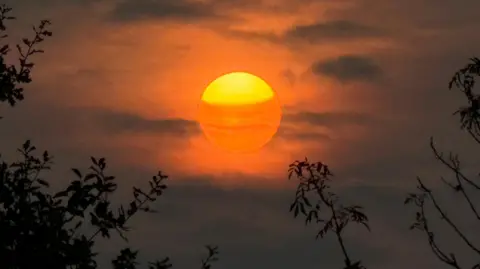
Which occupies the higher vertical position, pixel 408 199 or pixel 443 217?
pixel 408 199

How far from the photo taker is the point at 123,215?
11258 mm

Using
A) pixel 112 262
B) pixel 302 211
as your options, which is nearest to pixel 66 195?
pixel 112 262

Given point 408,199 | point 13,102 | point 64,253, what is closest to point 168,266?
point 64,253

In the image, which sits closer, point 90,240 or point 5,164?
point 90,240

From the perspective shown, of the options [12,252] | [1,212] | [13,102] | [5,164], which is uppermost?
[13,102]

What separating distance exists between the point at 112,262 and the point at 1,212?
5.37 feet

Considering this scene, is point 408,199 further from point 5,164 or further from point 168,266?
point 5,164

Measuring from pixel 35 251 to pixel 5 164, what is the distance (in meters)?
1.97

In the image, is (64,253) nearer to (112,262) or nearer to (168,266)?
(112,262)

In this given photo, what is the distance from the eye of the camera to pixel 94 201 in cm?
1106

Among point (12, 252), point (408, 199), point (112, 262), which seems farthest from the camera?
point (408, 199)

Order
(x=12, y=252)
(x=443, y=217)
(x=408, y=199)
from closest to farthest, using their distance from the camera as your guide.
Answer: (x=12, y=252)
(x=443, y=217)
(x=408, y=199)

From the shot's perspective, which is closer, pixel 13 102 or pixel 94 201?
pixel 94 201

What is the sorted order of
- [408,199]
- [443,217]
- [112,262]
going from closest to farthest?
1. [112,262]
2. [443,217]
3. [408,199]
